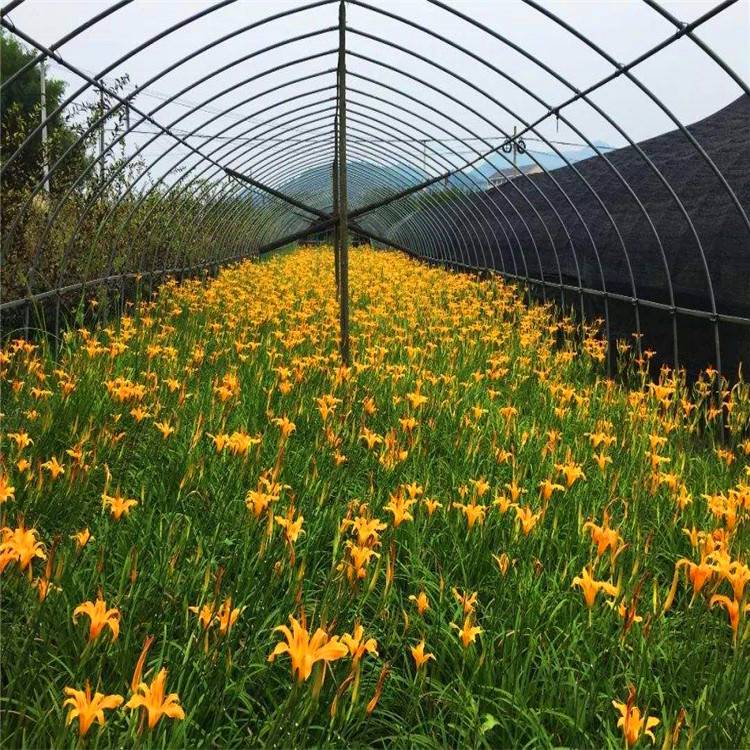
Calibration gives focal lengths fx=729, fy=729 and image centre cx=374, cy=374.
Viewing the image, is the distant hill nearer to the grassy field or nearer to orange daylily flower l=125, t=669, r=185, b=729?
the grassy field

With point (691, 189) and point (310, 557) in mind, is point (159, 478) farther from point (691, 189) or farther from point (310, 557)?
point (691, 189)

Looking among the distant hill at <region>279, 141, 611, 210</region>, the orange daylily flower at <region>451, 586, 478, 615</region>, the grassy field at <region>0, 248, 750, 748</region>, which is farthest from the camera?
the distant hill at <region>279, 141, 611, 210</region>

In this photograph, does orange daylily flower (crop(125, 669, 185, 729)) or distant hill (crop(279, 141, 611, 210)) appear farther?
distant hill (crop(279, 141, 611, 210))

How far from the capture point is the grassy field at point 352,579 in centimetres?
171

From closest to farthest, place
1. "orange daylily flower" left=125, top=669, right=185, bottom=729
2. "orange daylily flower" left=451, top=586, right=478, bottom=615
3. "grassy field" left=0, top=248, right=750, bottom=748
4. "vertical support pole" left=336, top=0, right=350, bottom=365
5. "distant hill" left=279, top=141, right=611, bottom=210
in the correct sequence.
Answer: "orange daylily flower" left=125, top=669, right=185, bottom=729
"grassy field" left=0, top=248, right=750, bottom=748
"orange daylily flower" left=451, top=586, right=478, bottom=615
"vertical support pole" left=336, top=0, right=350, bottom=365
"distant hill" left=279, top=141, right=611, bottom=210

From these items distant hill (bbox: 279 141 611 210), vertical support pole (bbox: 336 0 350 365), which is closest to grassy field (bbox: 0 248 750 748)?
vertical support pole (bbox: 336 0 350 365)

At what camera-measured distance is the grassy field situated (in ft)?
5.62

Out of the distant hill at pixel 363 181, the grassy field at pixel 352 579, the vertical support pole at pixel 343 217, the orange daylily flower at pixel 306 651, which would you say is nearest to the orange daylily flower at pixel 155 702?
the grassy field at pixel 352 579

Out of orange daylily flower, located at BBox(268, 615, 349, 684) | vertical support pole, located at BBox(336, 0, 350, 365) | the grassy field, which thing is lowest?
the grassy field

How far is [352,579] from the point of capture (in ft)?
6.17

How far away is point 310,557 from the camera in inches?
108

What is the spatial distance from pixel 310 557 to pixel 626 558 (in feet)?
4.09

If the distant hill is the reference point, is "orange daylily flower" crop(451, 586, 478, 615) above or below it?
below

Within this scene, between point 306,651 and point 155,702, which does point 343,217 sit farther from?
point 155,702
